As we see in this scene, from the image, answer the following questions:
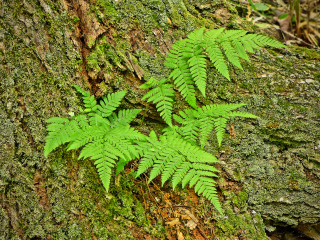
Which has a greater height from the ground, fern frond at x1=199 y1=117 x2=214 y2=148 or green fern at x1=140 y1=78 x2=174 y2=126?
green fern at x1=140 y1=78 x2=174 y2=126

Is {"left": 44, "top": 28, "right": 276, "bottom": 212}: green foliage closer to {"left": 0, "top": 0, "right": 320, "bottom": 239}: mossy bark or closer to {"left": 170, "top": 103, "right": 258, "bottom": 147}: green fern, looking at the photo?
{"left": 170, "top": 103, "right": 258, "bottom": 147}: green fern

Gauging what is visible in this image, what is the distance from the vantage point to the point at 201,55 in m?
2.51

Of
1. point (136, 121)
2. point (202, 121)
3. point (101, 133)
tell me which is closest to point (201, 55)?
point (202, 121)

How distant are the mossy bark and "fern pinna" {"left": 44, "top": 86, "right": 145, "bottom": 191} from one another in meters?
0.14

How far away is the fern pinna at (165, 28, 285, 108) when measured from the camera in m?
2.44

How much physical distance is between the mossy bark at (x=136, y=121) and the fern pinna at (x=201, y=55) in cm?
22

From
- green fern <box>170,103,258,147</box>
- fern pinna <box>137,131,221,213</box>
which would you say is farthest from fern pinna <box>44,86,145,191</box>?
green fern <box>170,103,258,147</box>

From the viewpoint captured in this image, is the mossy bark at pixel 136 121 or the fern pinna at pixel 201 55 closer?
the mossy bark at pixel 136 121

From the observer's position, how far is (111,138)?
2127mm

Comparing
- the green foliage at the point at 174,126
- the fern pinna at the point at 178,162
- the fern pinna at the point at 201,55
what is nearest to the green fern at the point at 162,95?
the green foliage at the point at 174,126

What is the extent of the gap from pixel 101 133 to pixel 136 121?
532 millimetres

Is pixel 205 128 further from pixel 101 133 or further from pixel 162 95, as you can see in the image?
pixel 101 133

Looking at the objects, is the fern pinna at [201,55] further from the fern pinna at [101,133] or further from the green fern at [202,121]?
the fern pinna at [101,133]

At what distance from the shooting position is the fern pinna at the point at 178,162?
6.82ft
